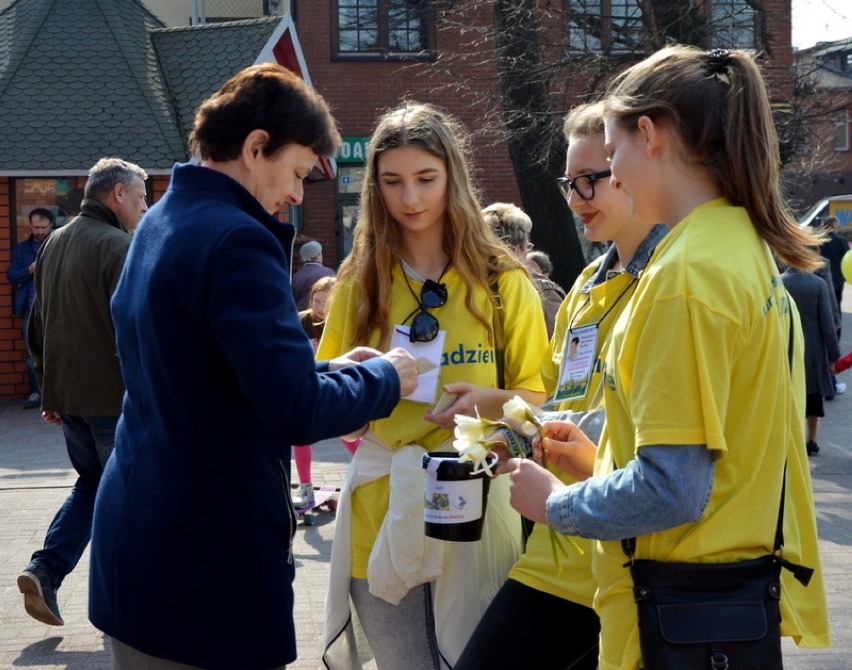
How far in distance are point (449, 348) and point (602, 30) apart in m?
11.6

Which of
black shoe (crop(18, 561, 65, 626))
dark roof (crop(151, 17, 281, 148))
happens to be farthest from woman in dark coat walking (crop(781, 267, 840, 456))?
dark roof (crop(151, 17, 281, 148))

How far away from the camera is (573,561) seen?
2.75 m

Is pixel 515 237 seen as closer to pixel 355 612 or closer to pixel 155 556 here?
pixel 355 612

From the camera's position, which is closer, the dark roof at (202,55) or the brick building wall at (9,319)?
the brick building wall at (9,319)

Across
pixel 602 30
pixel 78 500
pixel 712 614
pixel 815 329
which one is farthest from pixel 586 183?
pixel 602 30

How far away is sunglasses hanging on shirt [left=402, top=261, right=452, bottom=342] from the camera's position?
10.8 feet

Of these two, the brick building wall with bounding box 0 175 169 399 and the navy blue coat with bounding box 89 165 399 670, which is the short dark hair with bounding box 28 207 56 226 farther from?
the navy blue coat with bounding box 89 165 399 670

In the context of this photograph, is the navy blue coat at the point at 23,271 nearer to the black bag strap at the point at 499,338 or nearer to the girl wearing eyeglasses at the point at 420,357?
the girl wearing eyeglasses at the point at 420,357

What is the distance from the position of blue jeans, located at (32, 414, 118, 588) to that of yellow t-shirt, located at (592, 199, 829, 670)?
370 cm

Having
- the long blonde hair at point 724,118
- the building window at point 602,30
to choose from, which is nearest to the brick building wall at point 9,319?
the building window at point 602,30

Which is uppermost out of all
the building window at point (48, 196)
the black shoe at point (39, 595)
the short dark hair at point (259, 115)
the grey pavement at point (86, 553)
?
the short dark hair at point (259, 115)

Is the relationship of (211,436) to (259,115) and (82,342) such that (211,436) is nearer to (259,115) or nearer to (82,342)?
(259,115)

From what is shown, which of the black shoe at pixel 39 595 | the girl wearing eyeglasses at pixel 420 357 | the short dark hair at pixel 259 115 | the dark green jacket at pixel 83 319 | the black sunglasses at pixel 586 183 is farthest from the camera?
the dark green jacket at pixel 83 319

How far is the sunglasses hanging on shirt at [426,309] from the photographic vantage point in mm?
3303
